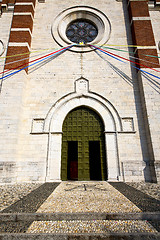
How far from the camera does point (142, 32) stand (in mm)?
7758

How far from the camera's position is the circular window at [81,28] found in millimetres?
8203

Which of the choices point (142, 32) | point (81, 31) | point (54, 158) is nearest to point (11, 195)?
point (54, 158)

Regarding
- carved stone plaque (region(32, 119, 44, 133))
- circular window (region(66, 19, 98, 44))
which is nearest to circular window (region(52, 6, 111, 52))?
circular window (region(66, 19, 98, 44))

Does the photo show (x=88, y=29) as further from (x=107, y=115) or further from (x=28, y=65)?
(x=107, y=115)

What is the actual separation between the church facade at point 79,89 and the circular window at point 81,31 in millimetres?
68

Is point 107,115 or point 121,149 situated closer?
point 121,149

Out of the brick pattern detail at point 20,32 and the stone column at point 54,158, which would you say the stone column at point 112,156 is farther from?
the brick pattern detail at point 20,32

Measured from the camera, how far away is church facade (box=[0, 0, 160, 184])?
615 cm

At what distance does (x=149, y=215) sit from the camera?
2.08 meters

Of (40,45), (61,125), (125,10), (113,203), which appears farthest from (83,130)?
(125,10)

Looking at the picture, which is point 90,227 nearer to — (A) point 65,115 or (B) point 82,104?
(A) point 65,115

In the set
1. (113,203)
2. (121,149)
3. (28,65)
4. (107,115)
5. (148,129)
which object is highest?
(28,65)

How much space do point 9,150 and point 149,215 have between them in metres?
5.73

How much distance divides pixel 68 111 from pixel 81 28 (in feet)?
20.2
